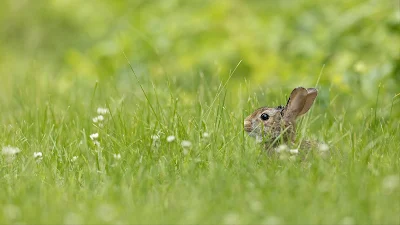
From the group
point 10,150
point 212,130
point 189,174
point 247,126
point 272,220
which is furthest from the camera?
point 247,126

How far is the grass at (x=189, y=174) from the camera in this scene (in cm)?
404

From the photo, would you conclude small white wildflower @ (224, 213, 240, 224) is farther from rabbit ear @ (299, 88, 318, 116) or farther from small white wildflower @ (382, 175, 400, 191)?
rabbit ear @ (299, 88, 318, 116)

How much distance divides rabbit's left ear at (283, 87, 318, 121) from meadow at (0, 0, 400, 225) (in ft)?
0.40

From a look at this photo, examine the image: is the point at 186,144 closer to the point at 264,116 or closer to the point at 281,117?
the point at 264,116

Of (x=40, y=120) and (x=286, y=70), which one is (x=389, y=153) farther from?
(x=286, y=70)

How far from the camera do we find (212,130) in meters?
5.21

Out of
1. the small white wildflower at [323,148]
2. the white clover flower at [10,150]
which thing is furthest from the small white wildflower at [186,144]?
the white clover flower at [10,150]

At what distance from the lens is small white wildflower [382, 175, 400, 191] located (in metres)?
4.18

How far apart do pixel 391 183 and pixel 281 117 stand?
1.58m

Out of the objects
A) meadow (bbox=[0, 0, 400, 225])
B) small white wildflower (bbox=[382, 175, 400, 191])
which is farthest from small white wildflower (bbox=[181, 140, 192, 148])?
small white wildflower (bbox=[382, 175, 400, 191])

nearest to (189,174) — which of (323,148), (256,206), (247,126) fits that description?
(256,206)

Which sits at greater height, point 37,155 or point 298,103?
point 298,103

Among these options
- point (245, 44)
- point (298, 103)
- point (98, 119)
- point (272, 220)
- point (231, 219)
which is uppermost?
point (245, 44)

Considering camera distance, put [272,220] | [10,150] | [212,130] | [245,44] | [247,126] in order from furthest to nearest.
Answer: [245,44] → [247,126] → [212,130] → [10,150] → [272,220]
